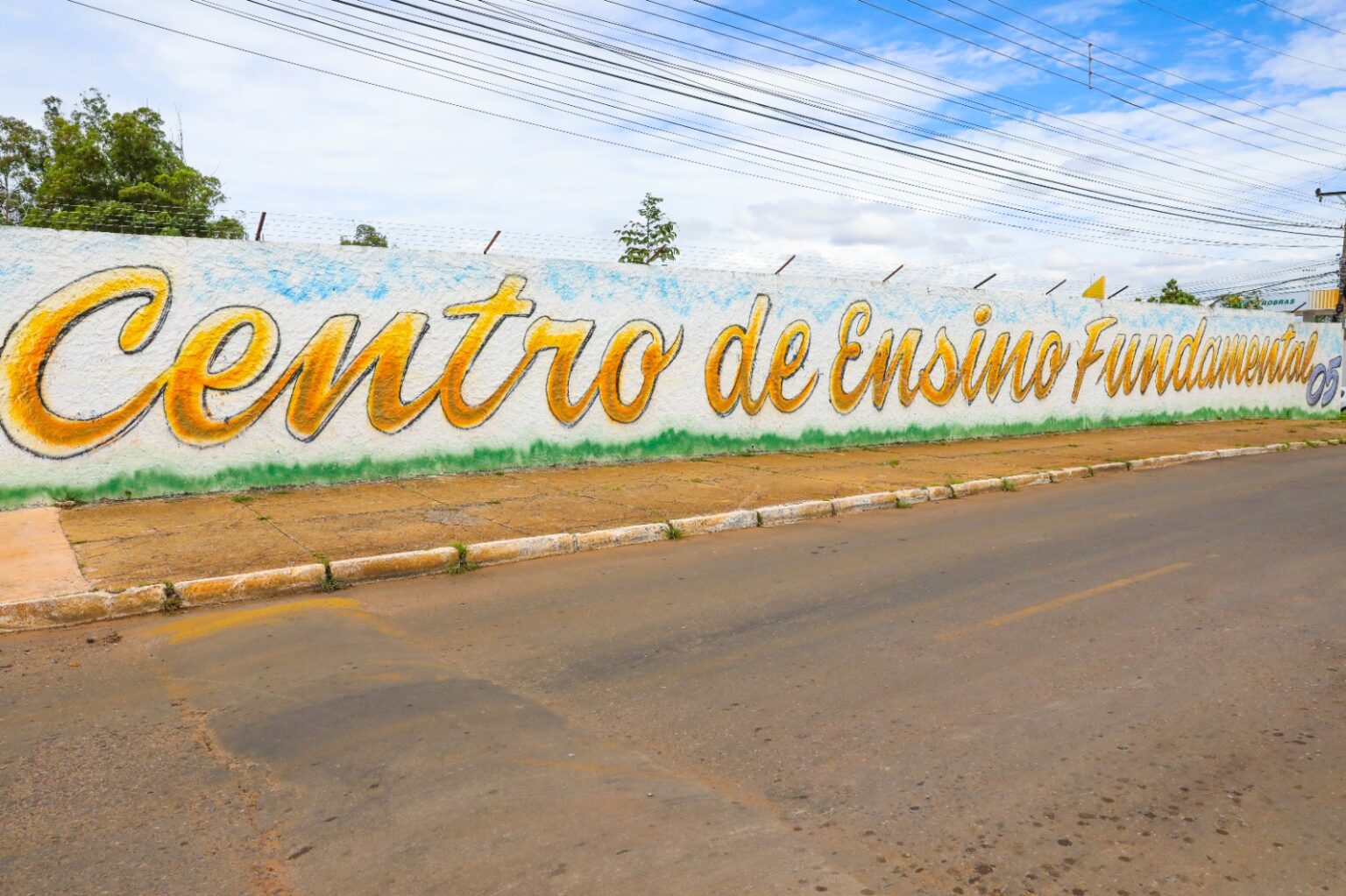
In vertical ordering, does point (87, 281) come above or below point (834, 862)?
above

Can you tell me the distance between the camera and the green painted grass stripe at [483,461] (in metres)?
9.11

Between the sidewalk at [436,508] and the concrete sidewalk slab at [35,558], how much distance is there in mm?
32

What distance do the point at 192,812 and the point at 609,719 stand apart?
1.68 m

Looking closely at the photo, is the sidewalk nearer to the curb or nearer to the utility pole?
the curb

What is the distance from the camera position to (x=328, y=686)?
182 inches

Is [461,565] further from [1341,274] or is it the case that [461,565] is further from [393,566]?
[1341,274]

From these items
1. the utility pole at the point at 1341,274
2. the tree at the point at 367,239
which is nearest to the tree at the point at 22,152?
the tree at the point at 367,239

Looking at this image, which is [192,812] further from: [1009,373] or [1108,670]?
[1009,373]

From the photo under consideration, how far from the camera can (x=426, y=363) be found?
35.6 feet

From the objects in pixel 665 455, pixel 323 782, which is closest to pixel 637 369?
pixel 665 455

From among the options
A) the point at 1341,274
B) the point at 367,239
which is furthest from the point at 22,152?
the point at 1341,274

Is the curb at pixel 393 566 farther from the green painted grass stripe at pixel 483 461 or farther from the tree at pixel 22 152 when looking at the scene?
the tree at pixel 22 152

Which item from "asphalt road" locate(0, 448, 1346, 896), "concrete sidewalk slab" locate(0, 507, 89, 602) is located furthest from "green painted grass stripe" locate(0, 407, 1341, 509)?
"asphalt road" locate(0, 448, 1346, 896)

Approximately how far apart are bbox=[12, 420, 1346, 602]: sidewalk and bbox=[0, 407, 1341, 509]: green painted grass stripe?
0.15 meters
